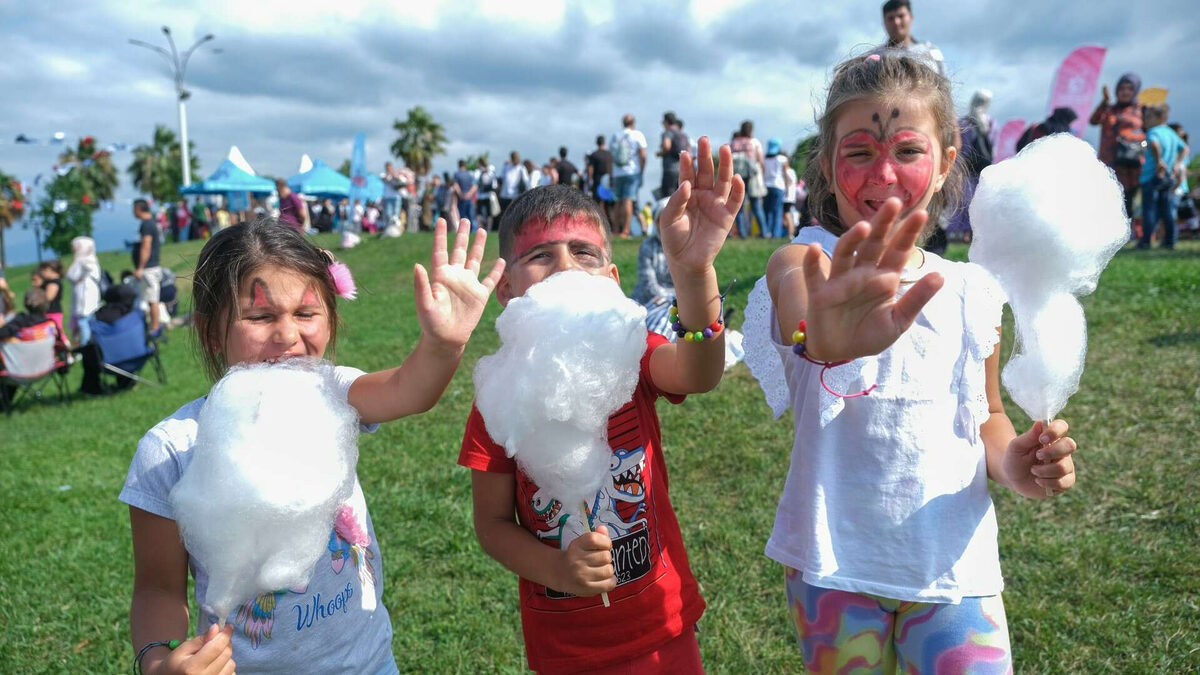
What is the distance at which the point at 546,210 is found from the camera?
1.80 metres

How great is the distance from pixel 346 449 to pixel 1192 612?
9.40 feet

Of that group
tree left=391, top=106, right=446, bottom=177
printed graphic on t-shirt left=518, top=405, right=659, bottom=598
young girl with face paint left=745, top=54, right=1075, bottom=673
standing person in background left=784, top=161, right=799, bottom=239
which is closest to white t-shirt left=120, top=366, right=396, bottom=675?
printed graphic on t-shirt left=518, top=405, right=659, bottom=598

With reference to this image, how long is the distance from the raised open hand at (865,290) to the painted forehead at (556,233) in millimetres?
702

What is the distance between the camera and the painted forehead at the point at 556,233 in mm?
1775

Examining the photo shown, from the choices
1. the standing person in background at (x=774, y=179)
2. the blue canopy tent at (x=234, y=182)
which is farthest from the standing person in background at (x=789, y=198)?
the blue canopy tent at (x=234, y=182)

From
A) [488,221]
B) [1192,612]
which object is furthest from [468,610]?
[488,221]

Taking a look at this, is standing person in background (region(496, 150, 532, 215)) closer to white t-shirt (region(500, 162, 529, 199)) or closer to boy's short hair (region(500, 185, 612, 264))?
white t-shirt (region(500, 162, 529, 199))

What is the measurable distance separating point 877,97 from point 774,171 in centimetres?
1132

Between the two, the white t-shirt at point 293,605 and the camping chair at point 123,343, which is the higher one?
the white t-shirt at point 293,605

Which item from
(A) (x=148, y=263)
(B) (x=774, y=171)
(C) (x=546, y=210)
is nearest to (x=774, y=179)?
(B) (x=774, y=171)

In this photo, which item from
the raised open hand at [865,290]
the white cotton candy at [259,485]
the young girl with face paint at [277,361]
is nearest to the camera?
the raised open hand at [865,290]

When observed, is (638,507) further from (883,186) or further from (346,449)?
(883,186)

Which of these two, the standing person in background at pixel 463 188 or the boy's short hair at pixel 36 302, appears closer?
the boy's short hair at pixel 36 302

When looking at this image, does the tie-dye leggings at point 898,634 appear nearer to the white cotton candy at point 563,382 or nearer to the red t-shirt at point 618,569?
the red t-shirt at point 618,569
